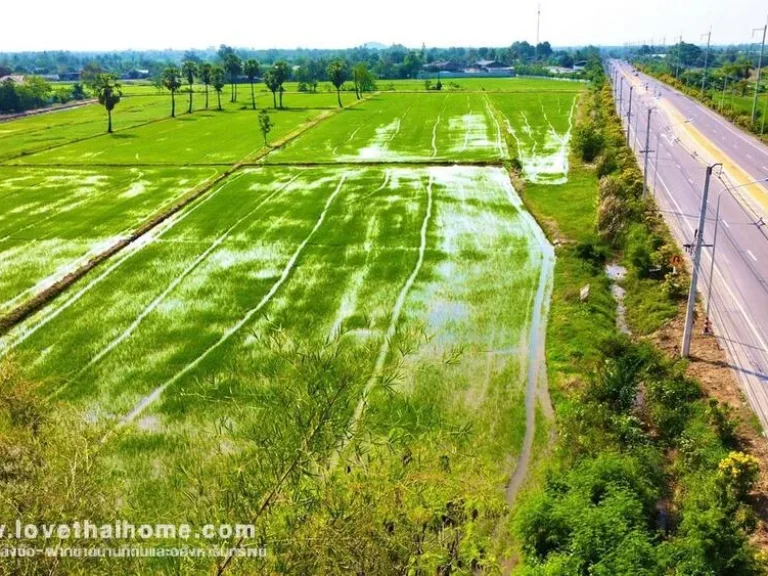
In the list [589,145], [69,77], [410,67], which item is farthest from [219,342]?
[69,77]

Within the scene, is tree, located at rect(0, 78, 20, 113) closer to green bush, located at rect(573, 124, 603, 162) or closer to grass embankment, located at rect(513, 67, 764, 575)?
green bush, located at rect(573, 124, 603, 162)

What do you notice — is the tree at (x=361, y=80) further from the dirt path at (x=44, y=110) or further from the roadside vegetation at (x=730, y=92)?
the roadside vegetation at (x=730, y=92)

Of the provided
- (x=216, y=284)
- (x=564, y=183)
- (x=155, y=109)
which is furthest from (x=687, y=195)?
(x=155, y=109)

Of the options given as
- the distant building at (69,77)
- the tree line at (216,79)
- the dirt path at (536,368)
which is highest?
the distant building at (69,77)

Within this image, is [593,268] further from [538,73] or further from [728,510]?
[538,73]

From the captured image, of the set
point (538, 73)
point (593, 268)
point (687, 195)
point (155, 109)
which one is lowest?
point (593, 268)

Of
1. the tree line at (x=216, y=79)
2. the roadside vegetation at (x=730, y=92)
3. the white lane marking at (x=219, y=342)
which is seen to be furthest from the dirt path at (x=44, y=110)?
the roadside vegetation at (x=730, y=92)
